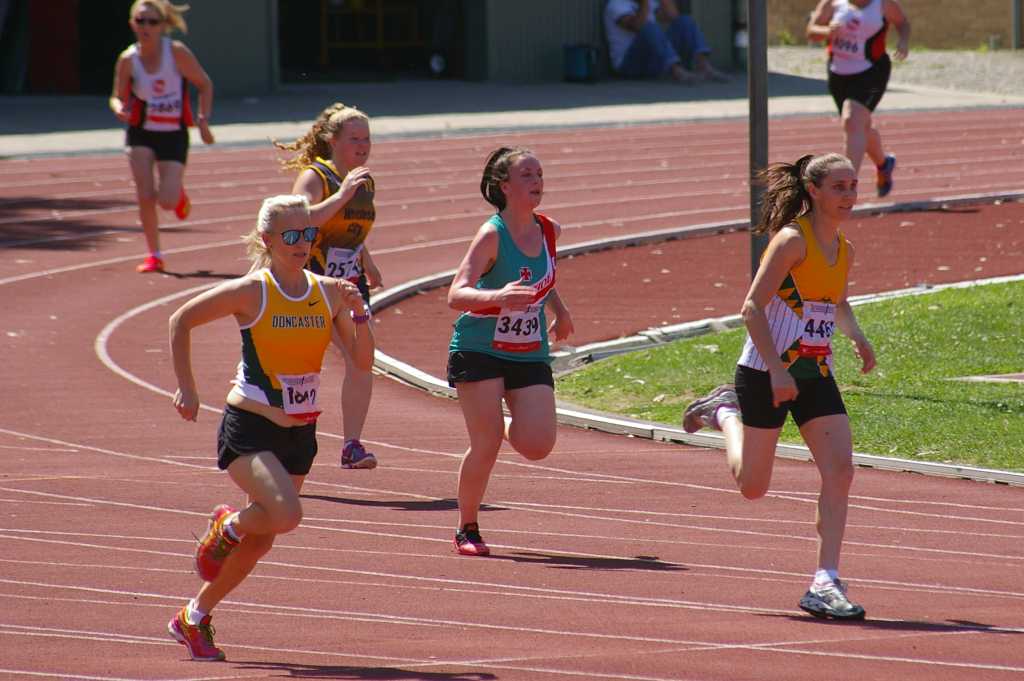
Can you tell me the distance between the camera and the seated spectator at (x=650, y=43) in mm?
38188

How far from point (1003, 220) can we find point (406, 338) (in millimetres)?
7693

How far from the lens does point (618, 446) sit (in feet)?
35.2

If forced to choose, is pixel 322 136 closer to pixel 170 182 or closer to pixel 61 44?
pixel 170 182

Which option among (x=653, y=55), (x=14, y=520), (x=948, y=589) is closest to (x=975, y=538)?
(x=948, y=589)

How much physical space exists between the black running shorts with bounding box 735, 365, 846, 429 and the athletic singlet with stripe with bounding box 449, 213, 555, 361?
989mm

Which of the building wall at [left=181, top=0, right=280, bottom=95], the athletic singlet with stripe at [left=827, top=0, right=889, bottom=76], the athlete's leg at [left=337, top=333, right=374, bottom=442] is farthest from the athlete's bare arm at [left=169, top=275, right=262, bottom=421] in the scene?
the building wall at [left=181, top=0, right=280, bottom=95]

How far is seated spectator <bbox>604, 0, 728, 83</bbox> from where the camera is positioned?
125 feet

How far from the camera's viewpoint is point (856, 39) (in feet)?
61.6

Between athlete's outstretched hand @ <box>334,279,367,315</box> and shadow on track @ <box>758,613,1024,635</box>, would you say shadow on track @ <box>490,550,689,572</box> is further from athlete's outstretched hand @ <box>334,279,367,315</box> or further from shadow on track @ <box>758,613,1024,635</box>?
athlete's outstretched hand @ <box>334,279,367,315</box>

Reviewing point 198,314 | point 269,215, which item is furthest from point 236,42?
point 198,314

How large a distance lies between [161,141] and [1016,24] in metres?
34.3

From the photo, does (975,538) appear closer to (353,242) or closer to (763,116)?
(353,242)

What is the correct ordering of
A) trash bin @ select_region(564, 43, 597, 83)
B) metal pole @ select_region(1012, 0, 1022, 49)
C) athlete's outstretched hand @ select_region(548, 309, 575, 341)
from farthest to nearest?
metal pole @ select_region(1012, 0, 1022, 49) → trash bin @ select_region(564, 43, 597, 83) → athlete's outstretched hand @ select_region(548, 309, 575, 341)

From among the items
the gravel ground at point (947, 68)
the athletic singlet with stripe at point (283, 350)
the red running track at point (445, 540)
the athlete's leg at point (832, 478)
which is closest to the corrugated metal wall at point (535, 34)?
the gravel ground at point (947, 68)
